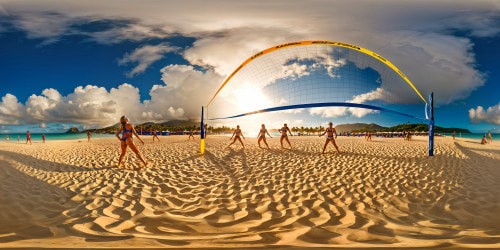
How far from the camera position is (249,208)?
15.9ft

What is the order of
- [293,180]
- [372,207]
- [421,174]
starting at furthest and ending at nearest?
[421,174]
[293,180]
[372,207]

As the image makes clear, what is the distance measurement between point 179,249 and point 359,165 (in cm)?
766

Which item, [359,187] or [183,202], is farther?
[359,187]

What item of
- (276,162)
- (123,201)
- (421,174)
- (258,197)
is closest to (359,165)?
(421,174)

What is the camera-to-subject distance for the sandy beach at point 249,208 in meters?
3.42

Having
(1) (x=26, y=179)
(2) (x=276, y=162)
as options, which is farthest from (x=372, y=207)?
(1) (x=26, y=179)

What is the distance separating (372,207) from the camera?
5078 mm

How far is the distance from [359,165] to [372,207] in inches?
176

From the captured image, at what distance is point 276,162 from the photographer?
996 cm

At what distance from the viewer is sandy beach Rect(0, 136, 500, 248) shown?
3.42 metres

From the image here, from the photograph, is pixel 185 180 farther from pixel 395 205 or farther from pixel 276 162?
pixel 395 205

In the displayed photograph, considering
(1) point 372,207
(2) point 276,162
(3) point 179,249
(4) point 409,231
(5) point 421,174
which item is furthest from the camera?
(2) point 276,162

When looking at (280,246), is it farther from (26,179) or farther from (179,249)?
(26,179)

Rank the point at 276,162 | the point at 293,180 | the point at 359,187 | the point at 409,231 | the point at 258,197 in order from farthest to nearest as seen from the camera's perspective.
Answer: the point at 276,162
the point at 293,180
the point at 359,187
the point at 258,197
the point at 409,231
